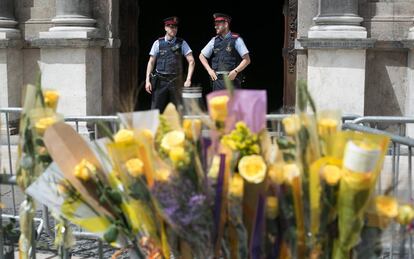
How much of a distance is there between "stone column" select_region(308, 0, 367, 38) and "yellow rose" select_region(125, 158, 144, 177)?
6745 mm

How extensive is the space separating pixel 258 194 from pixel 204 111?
1.14ft

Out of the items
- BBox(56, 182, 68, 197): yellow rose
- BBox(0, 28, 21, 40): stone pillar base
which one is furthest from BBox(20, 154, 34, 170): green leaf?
BBox(0, 28, 21, 40): stone pillar base

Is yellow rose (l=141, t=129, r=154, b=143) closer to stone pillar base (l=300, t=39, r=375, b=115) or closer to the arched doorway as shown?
stone pillar base (l=300, t=39, r=375, b=115)

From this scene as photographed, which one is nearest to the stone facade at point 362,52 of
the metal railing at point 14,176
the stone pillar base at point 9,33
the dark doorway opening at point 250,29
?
the metal railing at point 14,176

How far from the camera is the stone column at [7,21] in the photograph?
9391 millimetres

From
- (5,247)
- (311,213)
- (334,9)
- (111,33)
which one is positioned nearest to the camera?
(311,213)

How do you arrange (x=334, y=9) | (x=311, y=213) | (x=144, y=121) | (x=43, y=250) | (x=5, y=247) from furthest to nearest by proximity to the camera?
(x=334, y=9), (x=43, y=250), (x=5, y=247), (x=144, y=121), (x=311, y=213)

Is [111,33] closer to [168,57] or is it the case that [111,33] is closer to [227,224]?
[168,57]

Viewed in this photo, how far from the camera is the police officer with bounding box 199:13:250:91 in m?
8.32

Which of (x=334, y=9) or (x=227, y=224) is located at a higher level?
(x=334, y=9)

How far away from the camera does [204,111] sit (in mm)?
2084

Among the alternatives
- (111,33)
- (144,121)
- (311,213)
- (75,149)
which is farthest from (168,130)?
(111,33)

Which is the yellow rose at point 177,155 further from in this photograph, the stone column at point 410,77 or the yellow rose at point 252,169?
the stone column at point 410,77

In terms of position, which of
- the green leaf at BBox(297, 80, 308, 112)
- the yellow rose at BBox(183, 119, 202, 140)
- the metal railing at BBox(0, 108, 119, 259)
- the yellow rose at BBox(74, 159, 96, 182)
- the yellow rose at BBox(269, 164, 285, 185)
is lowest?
the metal railing at BBox(0, 108, 119, 259)
